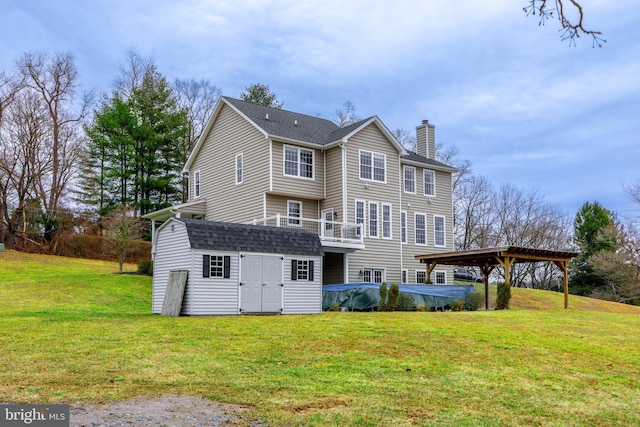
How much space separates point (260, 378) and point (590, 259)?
41227 millimetres

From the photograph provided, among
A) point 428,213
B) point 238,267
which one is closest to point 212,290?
point 238,267

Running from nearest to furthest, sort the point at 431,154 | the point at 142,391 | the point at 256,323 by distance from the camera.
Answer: the point at 142,391
the point at 256,323
the point at 431,154

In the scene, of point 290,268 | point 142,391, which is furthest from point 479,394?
point 290,268

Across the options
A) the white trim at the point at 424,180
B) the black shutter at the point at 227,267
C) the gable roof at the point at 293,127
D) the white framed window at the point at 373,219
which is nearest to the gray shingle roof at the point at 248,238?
the black shutter at the point at 227,267

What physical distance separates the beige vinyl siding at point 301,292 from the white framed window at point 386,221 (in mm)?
9675

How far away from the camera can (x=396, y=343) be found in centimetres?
1337

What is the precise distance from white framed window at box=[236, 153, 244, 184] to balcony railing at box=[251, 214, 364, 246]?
2.52 metres

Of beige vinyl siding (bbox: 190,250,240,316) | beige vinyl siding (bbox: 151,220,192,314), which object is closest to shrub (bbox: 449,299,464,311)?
beige vinyl siding (bbox: 190,250,240,316)

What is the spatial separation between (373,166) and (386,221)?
9.26 feet

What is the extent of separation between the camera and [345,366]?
1084cm

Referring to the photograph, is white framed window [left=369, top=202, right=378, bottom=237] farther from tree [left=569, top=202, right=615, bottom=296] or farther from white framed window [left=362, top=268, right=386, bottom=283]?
tree [left=569, top=202, right=615, bottom=296]

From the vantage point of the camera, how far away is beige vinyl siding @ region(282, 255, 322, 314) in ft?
68.7

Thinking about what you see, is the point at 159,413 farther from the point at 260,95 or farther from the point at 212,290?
the point at 260,95

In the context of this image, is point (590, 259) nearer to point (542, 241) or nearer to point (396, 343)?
point (542, 241)
